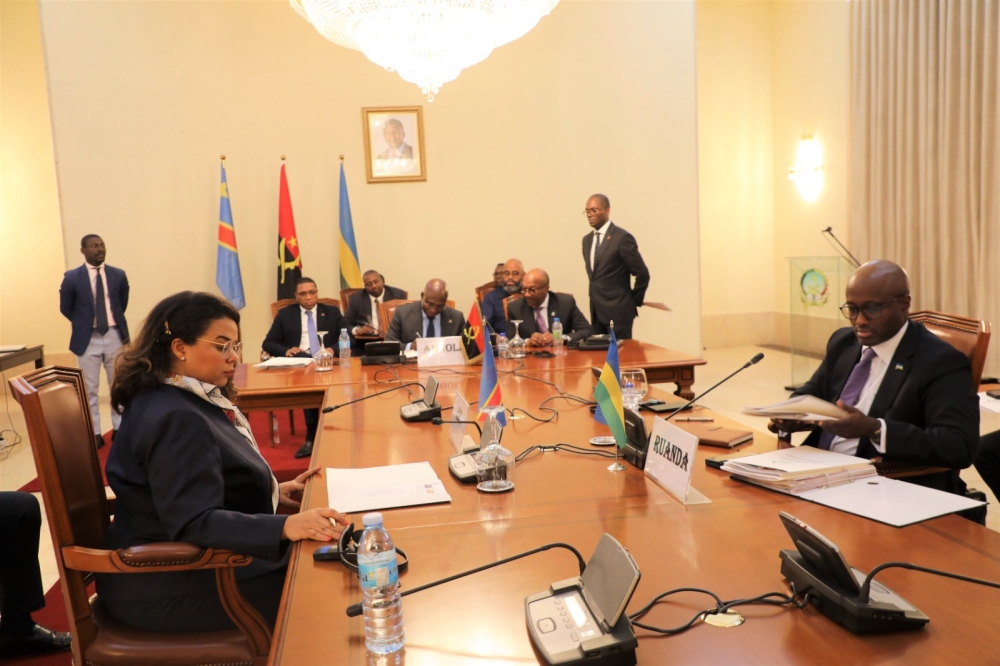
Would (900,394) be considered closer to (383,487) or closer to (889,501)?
(889,501)

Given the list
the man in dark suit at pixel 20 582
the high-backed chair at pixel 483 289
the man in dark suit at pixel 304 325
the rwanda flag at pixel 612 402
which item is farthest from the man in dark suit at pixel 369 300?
the rwanda flag at pixel 612 402

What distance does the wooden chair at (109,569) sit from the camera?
5.65 feet

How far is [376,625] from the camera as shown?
4.01ft

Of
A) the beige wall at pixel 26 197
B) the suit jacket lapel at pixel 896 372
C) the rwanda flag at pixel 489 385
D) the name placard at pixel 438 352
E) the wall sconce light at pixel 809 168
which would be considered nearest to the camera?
the suit jacket lapel at pixel 896 372

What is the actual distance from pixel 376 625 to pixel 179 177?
21.4 feet

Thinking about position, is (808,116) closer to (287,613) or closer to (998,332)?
(998,332)

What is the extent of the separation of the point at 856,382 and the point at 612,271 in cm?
366

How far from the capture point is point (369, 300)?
6492mm

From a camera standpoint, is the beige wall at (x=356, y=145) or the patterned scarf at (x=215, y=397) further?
the beige wall at (x=356, y=145)

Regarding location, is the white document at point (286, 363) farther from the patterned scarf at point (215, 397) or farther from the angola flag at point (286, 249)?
the angola flag at point (286, 249)

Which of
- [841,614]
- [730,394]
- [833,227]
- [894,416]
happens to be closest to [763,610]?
[841,614]

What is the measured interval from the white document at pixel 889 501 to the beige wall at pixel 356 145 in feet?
18.4

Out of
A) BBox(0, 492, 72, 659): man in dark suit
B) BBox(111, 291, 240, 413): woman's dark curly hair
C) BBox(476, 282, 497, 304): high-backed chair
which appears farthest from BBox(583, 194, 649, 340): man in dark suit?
BBox(111, 291, 240, 413): woman's dark curly hair

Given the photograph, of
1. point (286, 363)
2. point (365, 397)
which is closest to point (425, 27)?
point (286, 363)
